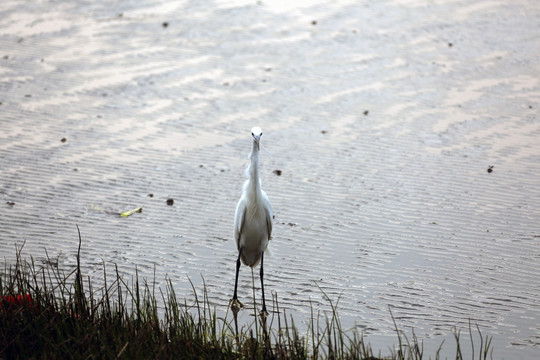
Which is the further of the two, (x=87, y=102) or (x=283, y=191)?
(x=87, y=102)

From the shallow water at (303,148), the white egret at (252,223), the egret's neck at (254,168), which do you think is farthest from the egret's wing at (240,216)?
the shallow water at (303,148)

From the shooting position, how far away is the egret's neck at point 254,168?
473cm

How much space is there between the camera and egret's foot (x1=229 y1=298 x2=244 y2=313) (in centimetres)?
493

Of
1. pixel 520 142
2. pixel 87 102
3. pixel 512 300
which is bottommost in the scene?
pixel 512 300

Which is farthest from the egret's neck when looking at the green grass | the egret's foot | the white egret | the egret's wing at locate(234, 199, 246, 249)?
the green grass

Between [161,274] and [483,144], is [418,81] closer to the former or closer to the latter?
[483,144]

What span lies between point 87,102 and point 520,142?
4.63 meters

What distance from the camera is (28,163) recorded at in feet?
24.0

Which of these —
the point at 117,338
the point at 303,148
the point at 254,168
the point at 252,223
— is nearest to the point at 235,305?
the point at 252,223

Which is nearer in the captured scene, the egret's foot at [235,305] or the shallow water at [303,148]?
the egret's foot at [235,305]

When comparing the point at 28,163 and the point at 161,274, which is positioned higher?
the point at 28,163

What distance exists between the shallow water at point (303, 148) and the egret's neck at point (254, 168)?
2.42 feet

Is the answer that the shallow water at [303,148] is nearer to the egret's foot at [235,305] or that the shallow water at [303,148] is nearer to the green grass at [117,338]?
the egret's foot at [235,305]

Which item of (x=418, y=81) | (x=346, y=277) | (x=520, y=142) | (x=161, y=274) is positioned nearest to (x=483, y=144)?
(x=520, y=142)
